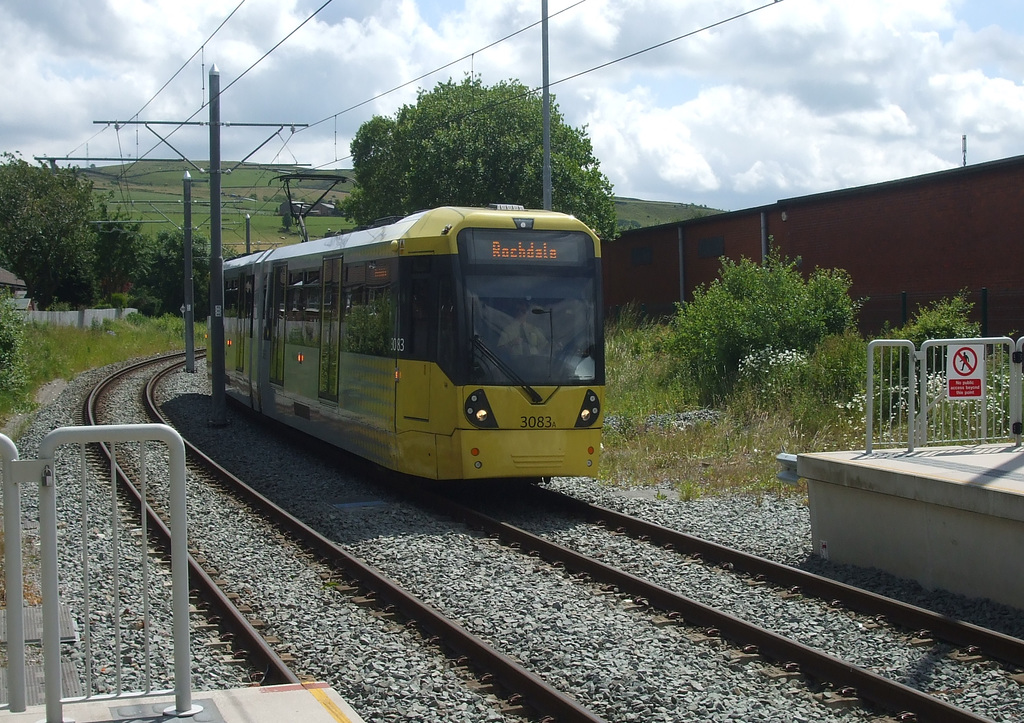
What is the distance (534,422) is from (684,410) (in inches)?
360

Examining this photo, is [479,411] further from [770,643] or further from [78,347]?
[78,347]

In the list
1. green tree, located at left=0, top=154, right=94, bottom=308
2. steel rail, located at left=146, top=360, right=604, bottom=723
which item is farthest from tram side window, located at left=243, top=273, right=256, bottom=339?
green tree, located at left=0, top=154, right=94, bottom=308

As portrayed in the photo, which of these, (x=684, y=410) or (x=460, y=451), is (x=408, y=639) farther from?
(x=684, y=410)

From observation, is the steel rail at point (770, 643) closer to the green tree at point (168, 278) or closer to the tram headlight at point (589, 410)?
the tram headlight at point (589, 410)

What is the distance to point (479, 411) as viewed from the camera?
1131 cm

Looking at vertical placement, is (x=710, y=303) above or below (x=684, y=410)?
above

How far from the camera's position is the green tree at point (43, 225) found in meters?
56.3

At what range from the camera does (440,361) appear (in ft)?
37.5

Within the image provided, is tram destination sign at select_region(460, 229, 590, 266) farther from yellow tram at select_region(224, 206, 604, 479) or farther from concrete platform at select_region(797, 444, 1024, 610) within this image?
concrete platform at select_region(797, 444, 1024, 610)

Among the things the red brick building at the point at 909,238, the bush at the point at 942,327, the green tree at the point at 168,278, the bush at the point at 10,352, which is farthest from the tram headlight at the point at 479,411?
the green tree at the point at 168,278

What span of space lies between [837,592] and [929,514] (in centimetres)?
99

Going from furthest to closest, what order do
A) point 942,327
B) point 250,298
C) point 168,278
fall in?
1. point 168,278
2. point 250,298
3. point 942,327

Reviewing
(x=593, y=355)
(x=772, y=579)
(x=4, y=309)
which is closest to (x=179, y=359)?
(x=4, y=309)

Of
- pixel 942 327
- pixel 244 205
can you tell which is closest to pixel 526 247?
pixel 942 327
